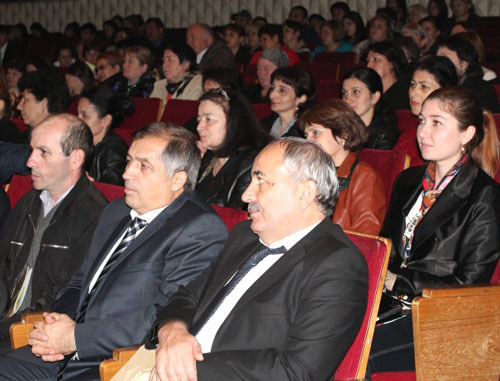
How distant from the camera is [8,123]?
4.25 meters

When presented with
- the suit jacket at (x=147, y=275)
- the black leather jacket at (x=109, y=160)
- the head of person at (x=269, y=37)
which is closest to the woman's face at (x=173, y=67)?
the head of person at (x=269, y=37)

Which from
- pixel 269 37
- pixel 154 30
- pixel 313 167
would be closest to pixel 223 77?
pixel 269 37

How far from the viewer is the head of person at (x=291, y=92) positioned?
4312 millimetres

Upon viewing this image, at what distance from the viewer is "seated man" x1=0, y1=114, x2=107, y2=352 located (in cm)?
252

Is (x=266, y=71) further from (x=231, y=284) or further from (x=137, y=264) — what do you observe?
(x=231, y=284)

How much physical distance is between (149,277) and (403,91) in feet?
9.40

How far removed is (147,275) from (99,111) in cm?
205

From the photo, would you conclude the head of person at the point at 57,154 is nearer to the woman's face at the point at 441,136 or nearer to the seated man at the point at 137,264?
the seated man at the point at 137,264

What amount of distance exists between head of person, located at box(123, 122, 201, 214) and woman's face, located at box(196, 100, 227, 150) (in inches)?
41.1

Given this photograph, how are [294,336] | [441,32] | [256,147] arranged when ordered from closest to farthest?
[294,336]
[256,147]
[441,32]

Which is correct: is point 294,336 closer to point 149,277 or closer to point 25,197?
point 149,277

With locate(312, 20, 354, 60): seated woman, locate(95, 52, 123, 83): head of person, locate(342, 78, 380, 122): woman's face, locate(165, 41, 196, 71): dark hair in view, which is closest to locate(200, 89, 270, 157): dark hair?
locate(342, 78, 380, 122): woman's face

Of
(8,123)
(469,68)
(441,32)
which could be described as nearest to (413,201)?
(469,68)

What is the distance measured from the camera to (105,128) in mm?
4000
